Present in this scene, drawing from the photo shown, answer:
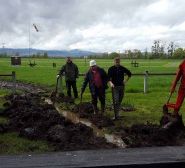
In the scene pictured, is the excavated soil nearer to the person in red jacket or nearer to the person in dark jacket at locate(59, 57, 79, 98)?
the person in red jacket

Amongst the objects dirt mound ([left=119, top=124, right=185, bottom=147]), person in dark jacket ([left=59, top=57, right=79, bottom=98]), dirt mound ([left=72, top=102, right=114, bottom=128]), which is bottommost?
dirt mound ([left=72, top=102, right=114, bottom=128])

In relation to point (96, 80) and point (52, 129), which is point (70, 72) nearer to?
point (96, 80)

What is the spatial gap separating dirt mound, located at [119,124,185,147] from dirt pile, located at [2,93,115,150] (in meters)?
0.52

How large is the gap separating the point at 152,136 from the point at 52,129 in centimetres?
259

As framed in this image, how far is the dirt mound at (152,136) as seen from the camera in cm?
951

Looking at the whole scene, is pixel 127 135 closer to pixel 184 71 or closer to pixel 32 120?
pixel 184 71

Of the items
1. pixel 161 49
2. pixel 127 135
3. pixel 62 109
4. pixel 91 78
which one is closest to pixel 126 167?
→ pixel 127 135

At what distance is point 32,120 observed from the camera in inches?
523

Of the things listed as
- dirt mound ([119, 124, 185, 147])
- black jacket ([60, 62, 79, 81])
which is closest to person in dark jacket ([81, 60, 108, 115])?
dirt mound ([119, 124, 185, 147])

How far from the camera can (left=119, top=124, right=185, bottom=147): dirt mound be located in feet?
31.2

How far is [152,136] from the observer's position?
388 inches

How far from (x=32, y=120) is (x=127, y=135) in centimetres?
364

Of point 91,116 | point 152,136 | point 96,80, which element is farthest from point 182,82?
point 96,80

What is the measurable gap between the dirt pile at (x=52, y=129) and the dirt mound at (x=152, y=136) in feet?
1.72
